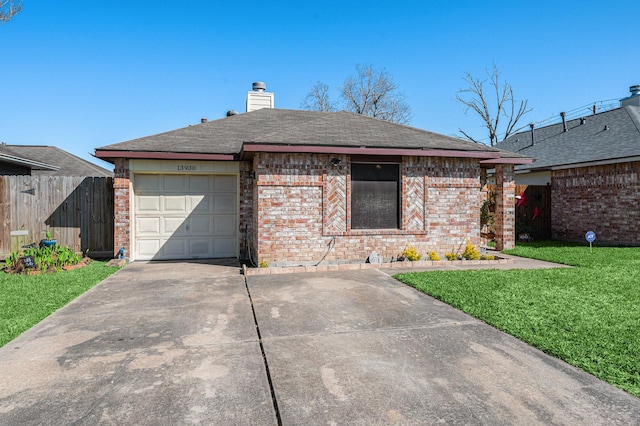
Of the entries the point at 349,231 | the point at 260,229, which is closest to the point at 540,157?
the point at 349,231

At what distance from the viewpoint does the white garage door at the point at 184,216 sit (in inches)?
377

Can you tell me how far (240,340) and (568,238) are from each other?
46.1 ft

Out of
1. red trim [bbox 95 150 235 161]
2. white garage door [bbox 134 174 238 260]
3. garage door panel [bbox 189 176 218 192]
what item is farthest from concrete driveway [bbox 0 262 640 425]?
garage door panel [bbox 189 176 218 192]

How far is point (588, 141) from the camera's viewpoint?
50.6ft

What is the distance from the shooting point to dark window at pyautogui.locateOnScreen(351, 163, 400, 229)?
Answer: 28.8 ft

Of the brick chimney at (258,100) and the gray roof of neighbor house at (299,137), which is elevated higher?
the brick chimney at (258,100)

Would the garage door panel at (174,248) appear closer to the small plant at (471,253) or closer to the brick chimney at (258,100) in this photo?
the brick chimney at (258,100)

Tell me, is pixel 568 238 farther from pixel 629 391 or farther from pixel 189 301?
pixel 189 301

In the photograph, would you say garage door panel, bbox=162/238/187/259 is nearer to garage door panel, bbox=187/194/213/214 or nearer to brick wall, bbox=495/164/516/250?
garage door panel, bbox=187/194/213/214

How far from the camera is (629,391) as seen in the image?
9.52ft

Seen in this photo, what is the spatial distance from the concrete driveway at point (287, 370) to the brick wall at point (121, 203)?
13.4ft

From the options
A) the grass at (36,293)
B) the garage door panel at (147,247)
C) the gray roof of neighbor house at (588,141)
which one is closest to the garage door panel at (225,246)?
the garage door panel at (147,247)

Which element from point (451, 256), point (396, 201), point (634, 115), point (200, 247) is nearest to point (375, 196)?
point (396, 201)

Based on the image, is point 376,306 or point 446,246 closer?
point 376,306
